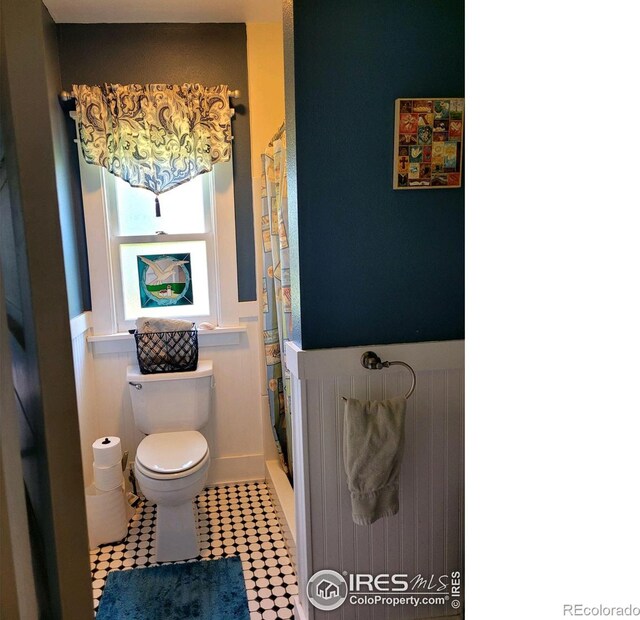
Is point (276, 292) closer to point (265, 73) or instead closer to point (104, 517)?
point (265, 73)

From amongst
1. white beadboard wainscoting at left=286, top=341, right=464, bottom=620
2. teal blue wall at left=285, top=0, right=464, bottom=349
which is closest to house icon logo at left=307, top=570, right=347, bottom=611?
white beadboard wainscoting at left=286, top=341, right=464, bottom=620

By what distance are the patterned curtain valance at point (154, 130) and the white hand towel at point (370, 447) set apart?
173 centimetres

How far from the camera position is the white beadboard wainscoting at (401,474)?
1.73 m

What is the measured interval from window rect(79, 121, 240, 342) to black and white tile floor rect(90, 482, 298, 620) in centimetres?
95

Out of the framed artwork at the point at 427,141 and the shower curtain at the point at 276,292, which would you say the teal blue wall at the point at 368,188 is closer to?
the framed artwork at the point at 427,141

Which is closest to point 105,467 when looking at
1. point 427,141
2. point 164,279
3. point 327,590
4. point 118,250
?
point 164,279

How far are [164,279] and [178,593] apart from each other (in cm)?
160

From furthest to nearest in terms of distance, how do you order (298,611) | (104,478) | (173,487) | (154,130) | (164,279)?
(164,279) < (154,130) < (104,478) < (173,487) < (298,611)

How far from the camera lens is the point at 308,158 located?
1647mm

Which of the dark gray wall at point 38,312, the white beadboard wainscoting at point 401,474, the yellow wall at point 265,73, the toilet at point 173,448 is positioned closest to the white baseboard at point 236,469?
the toilet at point 173,448

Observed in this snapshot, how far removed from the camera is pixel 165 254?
3004 mm
